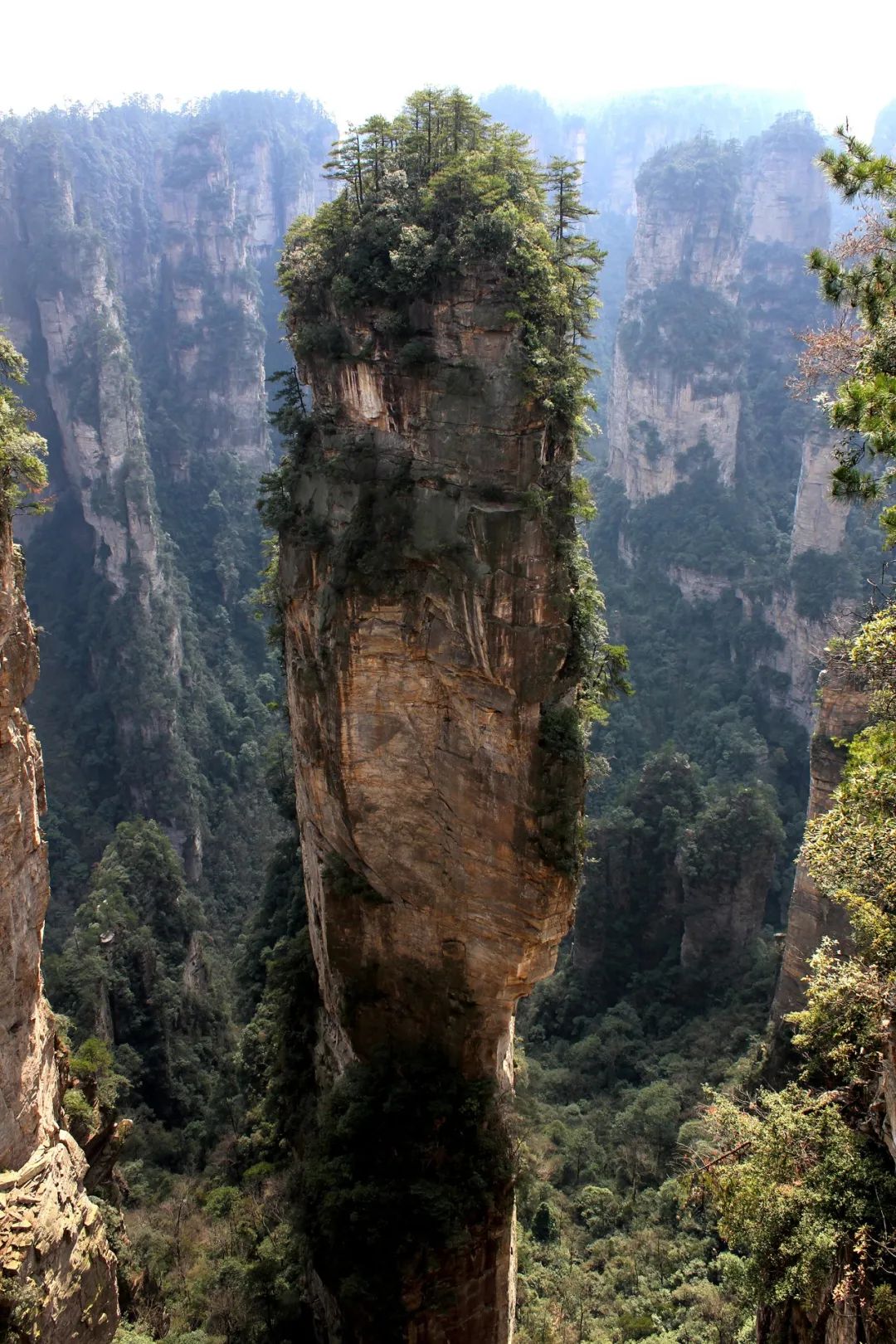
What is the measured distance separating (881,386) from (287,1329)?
18718mm

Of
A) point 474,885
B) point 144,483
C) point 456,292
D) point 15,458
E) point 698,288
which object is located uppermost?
point 698,288

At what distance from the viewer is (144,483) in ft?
181

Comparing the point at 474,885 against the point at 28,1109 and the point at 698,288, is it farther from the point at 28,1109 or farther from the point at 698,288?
the point at 698,288

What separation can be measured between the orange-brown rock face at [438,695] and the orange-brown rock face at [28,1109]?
519cm

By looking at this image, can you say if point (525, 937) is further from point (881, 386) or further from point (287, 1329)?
point (881, 386)

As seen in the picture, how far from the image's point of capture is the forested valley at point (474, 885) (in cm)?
1195

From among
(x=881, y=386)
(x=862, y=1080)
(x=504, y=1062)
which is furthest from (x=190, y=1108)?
(x=881, y=386)

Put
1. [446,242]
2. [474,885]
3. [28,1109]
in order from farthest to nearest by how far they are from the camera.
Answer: [474,885], [446,242], [28,1109]

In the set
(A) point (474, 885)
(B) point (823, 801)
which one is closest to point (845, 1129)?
(A) point (474, 885)

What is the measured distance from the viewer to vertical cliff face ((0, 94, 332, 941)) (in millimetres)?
52375

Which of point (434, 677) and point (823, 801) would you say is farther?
point (823, 801)

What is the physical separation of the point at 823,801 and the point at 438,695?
1243cm

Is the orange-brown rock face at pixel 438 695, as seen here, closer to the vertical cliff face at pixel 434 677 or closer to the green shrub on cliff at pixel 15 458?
the vertical cliff face at pixel 434 677

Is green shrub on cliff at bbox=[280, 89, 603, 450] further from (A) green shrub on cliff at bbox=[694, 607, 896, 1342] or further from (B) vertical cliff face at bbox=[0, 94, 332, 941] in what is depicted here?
(B) vertical cliff face at bbox=[0, 94, 332, 941]
